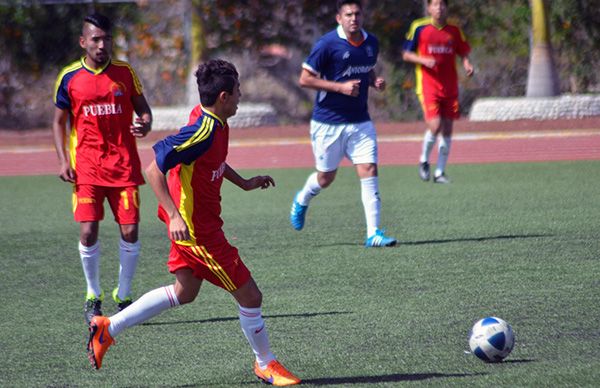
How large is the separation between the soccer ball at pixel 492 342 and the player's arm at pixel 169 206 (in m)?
1.63

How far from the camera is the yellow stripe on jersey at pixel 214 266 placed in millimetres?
5551

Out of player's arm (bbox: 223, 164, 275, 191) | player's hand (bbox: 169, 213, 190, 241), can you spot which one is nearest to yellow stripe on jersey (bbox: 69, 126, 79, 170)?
player's arm (bbox: 223, 164, 275, 191)

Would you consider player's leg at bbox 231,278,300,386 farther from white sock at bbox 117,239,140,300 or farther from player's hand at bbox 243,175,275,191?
white sock at bbox 117,239,140,300

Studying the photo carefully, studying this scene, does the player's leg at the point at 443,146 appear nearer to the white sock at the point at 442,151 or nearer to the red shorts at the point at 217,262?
the white sock at the point at 442,151

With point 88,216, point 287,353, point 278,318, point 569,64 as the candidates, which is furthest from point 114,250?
point 569,64

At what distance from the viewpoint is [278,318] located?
7047mm

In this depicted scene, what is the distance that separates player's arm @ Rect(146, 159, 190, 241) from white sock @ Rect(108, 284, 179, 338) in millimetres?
448

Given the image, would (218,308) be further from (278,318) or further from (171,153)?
(171,153)

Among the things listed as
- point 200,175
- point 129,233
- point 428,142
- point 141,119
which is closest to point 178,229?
point 200,175

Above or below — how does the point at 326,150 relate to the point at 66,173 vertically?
below

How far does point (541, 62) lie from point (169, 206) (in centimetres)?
1763

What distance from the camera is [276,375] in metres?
5.45

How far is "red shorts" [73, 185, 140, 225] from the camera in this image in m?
7.32

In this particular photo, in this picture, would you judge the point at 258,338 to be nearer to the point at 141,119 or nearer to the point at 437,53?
the point at 141,119
